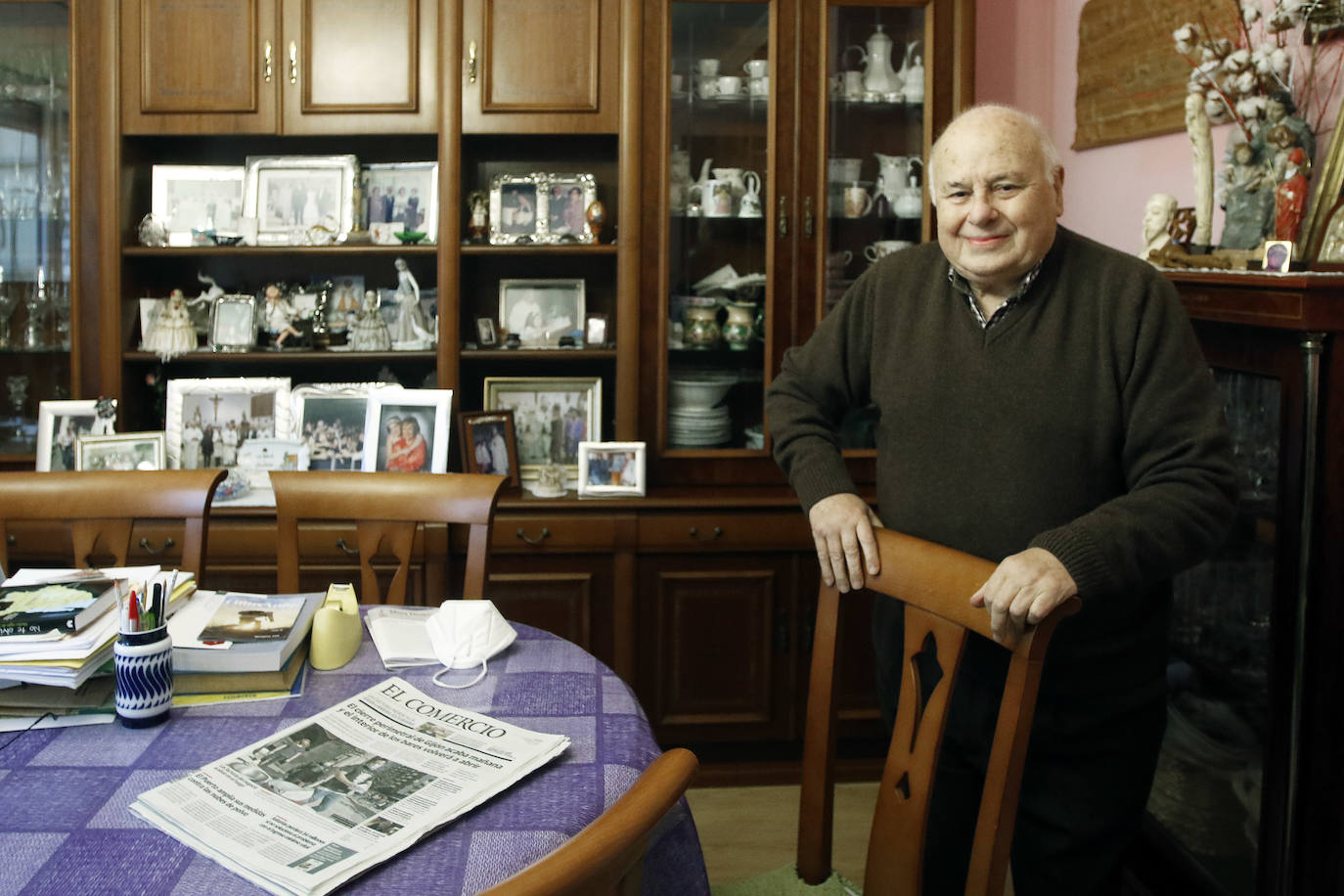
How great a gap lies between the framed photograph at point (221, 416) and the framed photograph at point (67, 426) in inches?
6.3

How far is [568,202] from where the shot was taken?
2986 millimetres

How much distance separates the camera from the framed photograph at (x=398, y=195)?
2.99 m

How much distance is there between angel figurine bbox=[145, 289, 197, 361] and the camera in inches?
114

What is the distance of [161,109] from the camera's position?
2803 millimetres

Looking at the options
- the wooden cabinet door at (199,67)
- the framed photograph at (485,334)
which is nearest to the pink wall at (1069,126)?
the framed photograph at (485,334)

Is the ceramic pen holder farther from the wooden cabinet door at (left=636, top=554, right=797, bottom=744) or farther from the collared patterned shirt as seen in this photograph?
the wooden cabinet door at (left=636, top=554, right=797, bottom=744)

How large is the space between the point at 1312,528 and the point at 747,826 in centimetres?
148

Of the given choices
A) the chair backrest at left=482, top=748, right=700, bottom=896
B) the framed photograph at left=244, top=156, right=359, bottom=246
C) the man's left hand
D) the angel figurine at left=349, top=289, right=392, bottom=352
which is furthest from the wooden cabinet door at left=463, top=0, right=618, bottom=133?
the chair backrest at left=482, top=748, right=700, bottom=896

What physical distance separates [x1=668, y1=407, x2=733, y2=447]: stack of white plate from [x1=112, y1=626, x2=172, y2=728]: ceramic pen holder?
177cm

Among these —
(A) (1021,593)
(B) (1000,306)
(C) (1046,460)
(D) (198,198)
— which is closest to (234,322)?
(D) (198,198)

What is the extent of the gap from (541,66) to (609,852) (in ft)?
8.02

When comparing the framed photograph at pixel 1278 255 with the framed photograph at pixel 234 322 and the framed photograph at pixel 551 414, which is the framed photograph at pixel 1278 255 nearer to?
the framed photograph at pixel 551 414

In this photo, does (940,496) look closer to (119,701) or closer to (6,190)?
(119,701)

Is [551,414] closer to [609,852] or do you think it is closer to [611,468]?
[611,468]
